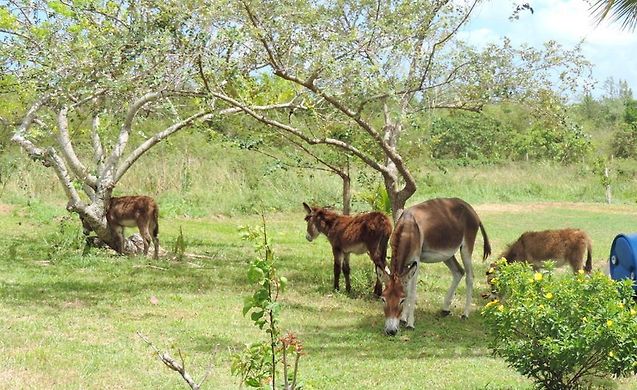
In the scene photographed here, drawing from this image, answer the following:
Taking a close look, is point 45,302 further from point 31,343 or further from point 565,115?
point 565,115

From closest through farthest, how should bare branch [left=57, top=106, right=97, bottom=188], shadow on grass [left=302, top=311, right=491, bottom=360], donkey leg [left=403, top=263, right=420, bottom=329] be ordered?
shadow on grass [left=302, top=311, right=491, bottom=360] < donkey leg [left=403, top=263, right=420, bottom=329] < bare branch [left=57, top=106, right=97, bottom=188]

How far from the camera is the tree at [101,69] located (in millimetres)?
10062

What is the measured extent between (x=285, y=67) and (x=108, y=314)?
399 centimetres

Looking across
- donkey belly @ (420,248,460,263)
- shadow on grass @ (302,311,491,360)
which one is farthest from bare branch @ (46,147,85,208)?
donkey belly @ (420,248,460,263)

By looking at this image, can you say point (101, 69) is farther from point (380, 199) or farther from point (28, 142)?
point (380, 199)

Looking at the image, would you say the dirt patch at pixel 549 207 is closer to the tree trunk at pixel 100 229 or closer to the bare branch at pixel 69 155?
the tree trunk at pixel 100 229

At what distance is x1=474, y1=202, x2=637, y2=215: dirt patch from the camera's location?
2758 centimetres

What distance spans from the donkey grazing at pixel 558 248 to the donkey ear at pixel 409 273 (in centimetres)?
293

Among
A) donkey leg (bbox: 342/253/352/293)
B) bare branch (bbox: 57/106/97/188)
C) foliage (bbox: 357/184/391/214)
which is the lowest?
donkey leg (bbox: 342/253/352/293)

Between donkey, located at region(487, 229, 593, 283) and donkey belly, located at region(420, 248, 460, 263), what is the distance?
1.96 meters

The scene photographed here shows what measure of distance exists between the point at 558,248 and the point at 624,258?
4.00m

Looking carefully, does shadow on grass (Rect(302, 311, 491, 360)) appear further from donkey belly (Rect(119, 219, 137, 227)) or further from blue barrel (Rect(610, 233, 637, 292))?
donkey belly (Rect(119, 219, 137, 227))

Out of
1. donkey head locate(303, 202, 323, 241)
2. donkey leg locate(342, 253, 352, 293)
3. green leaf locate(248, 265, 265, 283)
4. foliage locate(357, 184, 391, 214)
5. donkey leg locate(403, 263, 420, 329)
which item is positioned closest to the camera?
green leaf locate(248, 265, 265, 283)

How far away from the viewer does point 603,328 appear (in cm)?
532
